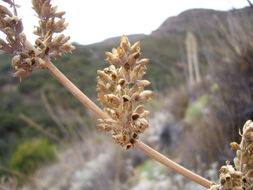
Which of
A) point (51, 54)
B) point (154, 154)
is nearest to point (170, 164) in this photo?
point (154, 154)

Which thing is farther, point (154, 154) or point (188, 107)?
point (188, 107)

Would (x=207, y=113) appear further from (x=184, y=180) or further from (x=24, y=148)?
(x=24, y=148)

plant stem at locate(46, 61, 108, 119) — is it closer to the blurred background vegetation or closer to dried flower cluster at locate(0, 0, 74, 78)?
dried flower cluster at locate(0, 0, 74, 78)

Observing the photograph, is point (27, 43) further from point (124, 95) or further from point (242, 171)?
point (242, 171)

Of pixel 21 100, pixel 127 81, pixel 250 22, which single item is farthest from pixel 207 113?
pixel 21 100

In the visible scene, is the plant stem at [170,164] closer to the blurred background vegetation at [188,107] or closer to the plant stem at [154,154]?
the plant stem at [154,154]

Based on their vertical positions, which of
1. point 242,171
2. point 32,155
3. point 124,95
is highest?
point 124,95
